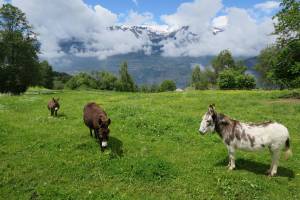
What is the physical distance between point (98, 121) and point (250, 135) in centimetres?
736

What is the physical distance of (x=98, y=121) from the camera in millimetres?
16750

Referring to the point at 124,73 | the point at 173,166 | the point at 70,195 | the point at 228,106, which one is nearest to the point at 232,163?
the point at 173,166

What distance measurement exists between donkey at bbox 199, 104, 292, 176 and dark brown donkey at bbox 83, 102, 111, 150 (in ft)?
15.5

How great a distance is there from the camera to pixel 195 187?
529 inches

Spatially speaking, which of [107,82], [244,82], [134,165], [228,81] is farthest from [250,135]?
[107,82]

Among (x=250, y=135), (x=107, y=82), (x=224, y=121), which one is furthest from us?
(x=107, y=82)

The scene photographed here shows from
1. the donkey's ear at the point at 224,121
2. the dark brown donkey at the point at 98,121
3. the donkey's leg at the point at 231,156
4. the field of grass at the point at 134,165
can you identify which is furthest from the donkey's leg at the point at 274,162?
the dark brown donkey at the point at 98,121

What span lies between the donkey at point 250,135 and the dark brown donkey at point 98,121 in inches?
186

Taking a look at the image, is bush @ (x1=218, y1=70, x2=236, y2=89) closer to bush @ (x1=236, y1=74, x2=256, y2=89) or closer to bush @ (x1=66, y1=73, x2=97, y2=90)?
bush @ (x1=236, y1=74, x2=256, y2=89)

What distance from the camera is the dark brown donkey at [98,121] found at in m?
16.1

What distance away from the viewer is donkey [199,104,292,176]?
45.6 ft

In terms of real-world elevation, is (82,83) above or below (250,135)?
above

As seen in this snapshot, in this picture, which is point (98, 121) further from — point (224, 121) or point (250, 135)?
point (250, 135)

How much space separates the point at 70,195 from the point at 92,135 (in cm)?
718
